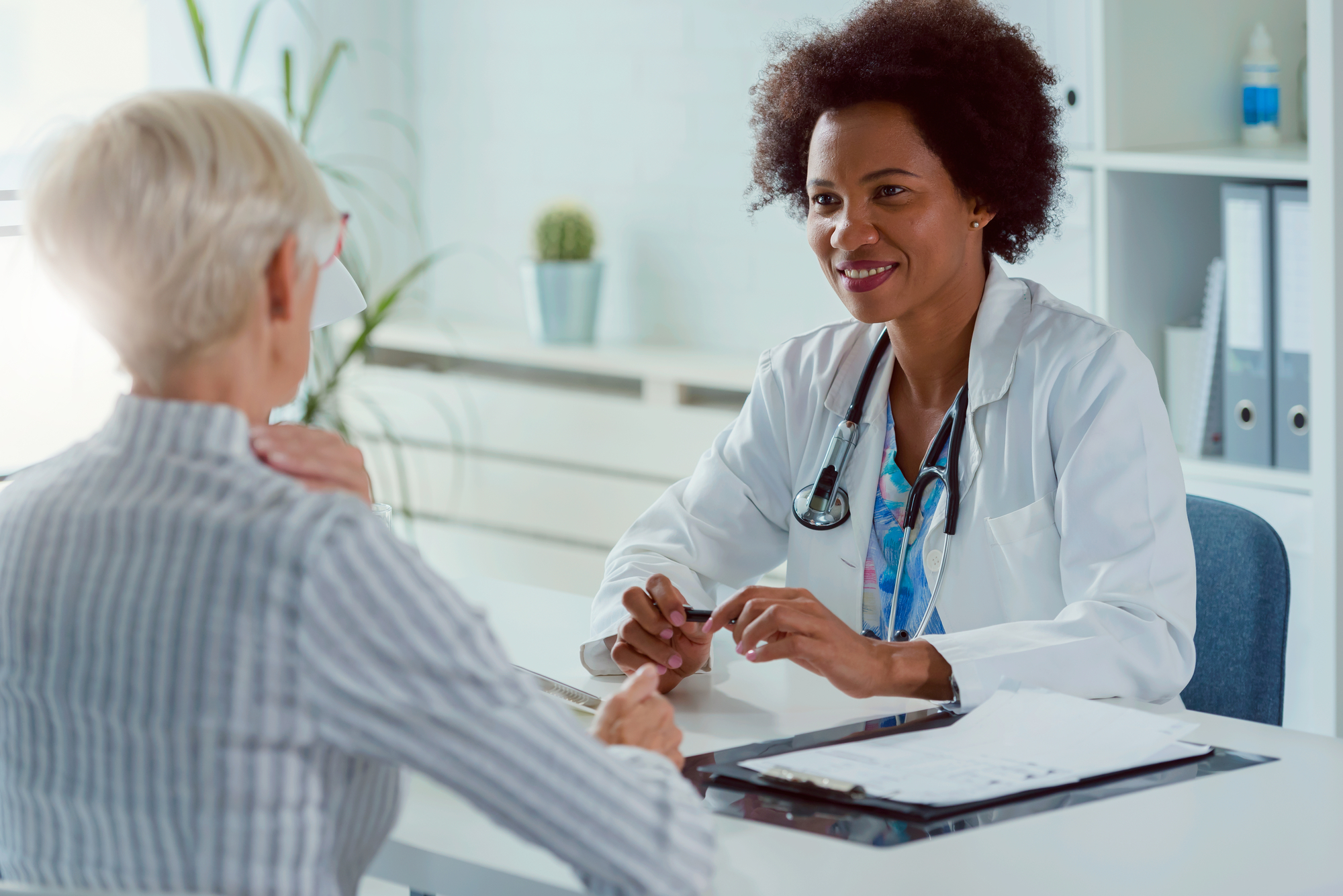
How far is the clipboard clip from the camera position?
4.15 feet

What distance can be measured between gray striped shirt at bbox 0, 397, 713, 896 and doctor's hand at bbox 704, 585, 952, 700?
51 centimetres

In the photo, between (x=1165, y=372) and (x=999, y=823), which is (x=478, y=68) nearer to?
(x=1165, y=372)

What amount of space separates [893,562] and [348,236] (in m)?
2.64

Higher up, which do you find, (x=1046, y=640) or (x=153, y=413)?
(x=153, y=413)

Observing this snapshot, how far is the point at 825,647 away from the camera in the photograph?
1.50m

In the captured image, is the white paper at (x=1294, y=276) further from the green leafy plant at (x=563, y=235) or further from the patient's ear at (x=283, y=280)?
the patient's ear at (x=283, y=280)

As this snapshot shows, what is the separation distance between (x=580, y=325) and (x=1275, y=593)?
7.48ft

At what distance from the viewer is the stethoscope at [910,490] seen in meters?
1.83

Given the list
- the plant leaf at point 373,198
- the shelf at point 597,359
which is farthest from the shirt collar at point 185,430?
the plant leaf at point 373,198

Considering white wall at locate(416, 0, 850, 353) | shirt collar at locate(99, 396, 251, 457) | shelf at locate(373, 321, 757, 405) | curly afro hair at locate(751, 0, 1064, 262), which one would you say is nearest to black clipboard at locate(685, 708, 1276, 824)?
shirt collar at locate(99, 396, 251, 457)

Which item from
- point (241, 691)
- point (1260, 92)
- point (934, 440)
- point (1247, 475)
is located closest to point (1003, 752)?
point (934, 440)

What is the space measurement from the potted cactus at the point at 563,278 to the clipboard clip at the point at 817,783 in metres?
2.49

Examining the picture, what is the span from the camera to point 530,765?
93cm

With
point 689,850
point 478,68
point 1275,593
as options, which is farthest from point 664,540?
point 478,68
